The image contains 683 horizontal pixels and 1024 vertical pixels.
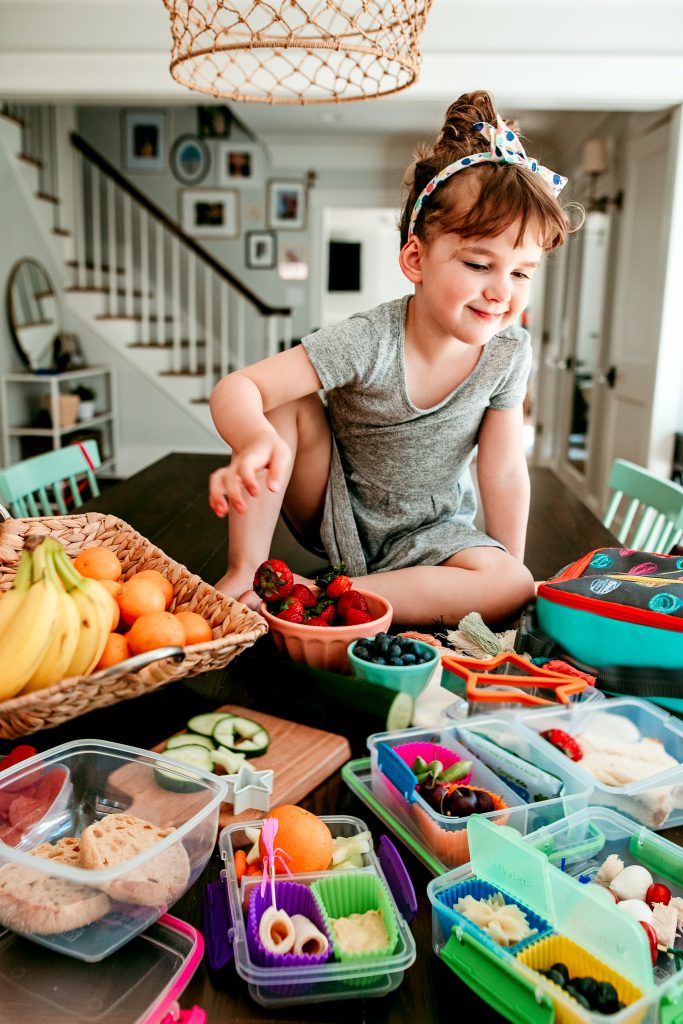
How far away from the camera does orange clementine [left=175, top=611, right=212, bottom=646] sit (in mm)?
934

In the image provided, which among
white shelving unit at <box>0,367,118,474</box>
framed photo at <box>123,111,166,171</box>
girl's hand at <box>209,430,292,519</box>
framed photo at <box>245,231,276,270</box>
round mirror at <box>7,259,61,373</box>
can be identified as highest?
framed photo at <box>123,111,166,171</box>

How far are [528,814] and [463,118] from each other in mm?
1223

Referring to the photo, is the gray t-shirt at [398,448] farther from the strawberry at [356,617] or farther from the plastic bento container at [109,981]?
the plastic bento container at [109,981]

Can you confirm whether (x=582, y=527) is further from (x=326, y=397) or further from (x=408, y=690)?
(x=408, y=690)

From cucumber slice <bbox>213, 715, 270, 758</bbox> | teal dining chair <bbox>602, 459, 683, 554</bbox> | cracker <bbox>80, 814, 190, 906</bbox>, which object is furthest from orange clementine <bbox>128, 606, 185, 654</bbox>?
teal dining chair <bbox>602, 459, 683, 554</bbox>

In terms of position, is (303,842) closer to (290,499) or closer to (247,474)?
(247,474)

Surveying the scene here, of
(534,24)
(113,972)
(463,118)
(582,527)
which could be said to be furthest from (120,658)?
(534,24)

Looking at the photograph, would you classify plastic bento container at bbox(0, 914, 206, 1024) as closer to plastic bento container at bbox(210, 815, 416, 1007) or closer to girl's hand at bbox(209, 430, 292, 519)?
plastic bento container at bbox(210, 815, 416, 1007)

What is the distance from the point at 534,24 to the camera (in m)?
3.42

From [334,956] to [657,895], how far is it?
1.03 ft

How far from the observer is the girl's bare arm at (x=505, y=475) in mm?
1610

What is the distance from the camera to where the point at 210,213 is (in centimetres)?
680

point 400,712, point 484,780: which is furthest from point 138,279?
point 484,780

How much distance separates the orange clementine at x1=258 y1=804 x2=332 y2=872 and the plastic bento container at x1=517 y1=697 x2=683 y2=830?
0.98 feet
